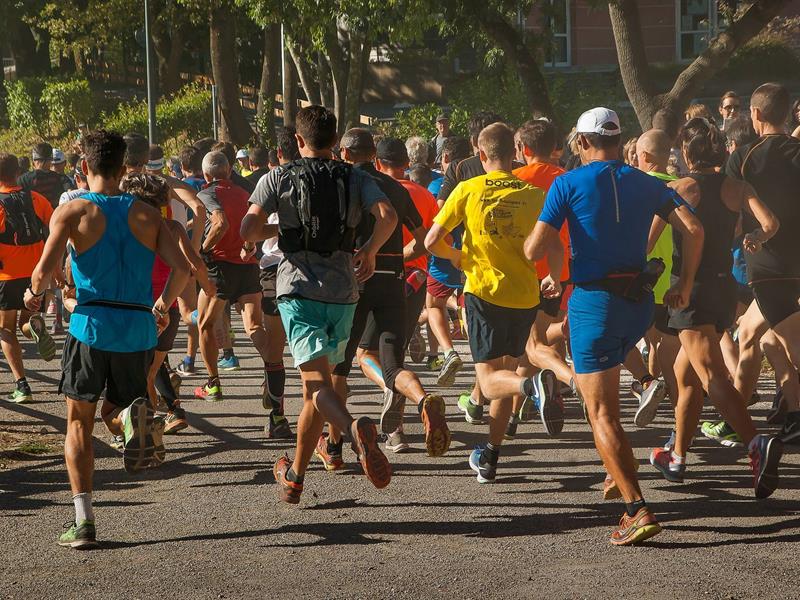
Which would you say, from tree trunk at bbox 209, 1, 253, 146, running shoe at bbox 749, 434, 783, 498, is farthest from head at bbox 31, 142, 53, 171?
tree trunk at bbox 209, 1, 253, 146

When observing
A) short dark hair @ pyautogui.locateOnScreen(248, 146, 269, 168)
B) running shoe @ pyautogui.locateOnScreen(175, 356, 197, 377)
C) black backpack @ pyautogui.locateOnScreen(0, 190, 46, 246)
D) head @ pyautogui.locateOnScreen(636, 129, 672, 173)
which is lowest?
running shoe @ pyautogui.locateOnScreen(175, 356, 197, 377)

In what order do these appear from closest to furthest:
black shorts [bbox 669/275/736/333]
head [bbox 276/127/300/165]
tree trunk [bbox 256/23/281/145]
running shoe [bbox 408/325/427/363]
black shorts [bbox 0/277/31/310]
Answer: black shorts [bbox 669/275/736/333]
head [bbox 276/127/300/165]
black shorts [bbox 0/277/31/310]
running shoe [bbox 408/325/427/363]
tree trunk [bbox 256/23/281/145]

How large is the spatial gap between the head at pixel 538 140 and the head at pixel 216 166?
302cm

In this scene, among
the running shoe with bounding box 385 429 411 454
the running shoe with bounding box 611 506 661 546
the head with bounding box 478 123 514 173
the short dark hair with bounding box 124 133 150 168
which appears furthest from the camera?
the short dark hair with bounding box 124 133 150 168

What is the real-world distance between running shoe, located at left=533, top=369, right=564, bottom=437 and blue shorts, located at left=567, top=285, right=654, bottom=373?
37 centimetres

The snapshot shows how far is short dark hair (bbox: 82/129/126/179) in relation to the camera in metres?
6.68

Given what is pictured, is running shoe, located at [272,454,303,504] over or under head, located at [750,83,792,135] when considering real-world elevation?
under

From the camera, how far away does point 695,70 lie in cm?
2048

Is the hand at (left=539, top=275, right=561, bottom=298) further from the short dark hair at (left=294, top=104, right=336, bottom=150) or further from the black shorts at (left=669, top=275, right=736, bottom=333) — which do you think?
the short dark hair at (left=294, top=104, right=336, bottom=150)

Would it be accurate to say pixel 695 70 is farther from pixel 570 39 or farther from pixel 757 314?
pixel 570 39

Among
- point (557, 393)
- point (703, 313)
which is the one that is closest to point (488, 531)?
point (557, 393)

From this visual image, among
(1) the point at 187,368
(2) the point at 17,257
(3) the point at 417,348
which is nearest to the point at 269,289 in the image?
(2) the point at 17,257

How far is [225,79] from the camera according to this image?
35750 millimetres

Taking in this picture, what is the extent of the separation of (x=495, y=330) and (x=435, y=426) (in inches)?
41.4
